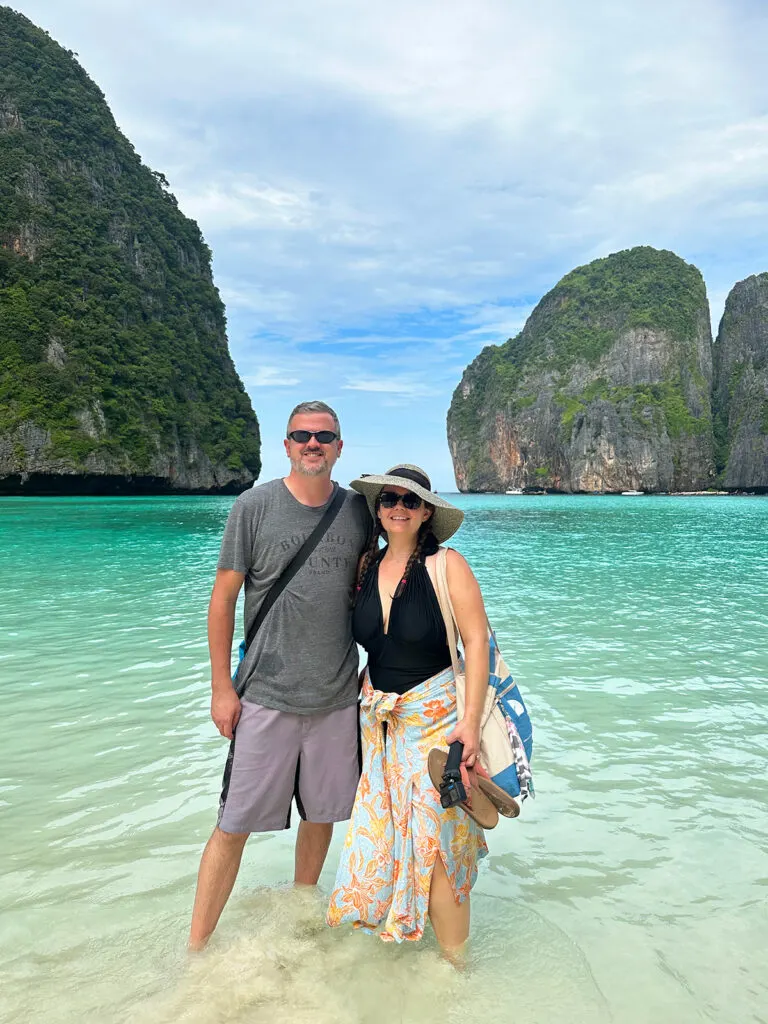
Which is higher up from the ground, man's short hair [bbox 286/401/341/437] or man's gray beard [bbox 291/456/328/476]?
man's short hair [bbox 286/401/341/437]

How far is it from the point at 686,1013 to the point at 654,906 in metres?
0.64

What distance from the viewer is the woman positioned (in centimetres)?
227

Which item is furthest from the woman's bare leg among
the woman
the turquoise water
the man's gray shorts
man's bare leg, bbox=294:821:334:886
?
man's bare leg, bbox=294:821:334:886

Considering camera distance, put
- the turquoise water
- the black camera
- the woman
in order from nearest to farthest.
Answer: the black camera → the woman → the turquoise water

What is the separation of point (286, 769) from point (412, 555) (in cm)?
89

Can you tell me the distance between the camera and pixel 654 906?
9.73 ft

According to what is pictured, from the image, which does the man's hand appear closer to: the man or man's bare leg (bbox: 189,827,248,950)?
the man

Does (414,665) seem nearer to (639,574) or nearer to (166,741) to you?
(166,741)

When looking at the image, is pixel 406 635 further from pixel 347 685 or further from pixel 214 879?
pixel 214 879

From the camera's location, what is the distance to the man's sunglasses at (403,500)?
2.41 meters

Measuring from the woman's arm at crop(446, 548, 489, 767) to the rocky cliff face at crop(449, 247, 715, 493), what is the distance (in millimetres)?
105251

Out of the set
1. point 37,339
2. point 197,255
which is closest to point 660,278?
point 197,255

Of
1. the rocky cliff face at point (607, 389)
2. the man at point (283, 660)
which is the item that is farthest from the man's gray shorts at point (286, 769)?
the rocky cliff face at point (607, 389)

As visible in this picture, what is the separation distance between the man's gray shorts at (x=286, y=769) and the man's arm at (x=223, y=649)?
0.05m
